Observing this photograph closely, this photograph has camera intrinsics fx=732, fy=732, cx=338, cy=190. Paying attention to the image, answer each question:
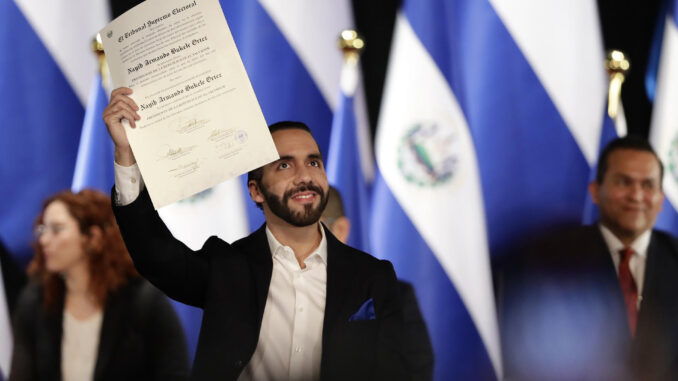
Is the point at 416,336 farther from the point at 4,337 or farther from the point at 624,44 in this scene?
the point at 624,44

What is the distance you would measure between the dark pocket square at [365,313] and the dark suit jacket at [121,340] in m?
1.21

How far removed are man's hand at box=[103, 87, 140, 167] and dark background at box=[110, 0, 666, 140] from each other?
2.11 metres

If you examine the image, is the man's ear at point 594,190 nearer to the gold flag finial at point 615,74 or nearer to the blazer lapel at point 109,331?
the gold flag finial at point 615,74

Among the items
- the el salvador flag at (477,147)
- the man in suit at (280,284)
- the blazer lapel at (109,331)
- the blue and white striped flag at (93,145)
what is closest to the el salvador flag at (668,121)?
the el salvador flag at (477,147)

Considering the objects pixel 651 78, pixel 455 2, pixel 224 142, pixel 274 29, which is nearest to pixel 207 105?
pixel 224 142

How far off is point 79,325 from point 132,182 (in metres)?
1.31

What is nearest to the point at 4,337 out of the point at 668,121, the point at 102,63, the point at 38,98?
the point at 38,98

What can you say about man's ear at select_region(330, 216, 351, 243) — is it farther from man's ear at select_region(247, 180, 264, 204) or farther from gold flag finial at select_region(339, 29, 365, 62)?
man's ear at select_region(247, 180, 264, 204)

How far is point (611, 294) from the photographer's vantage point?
2609 mm

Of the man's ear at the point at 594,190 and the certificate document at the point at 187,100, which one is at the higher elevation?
the certificate document at the point at 187,100

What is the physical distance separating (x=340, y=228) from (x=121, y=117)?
1.31 meters

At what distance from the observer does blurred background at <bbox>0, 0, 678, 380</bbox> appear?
116 inches

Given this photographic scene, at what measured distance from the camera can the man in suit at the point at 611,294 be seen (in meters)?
2.56

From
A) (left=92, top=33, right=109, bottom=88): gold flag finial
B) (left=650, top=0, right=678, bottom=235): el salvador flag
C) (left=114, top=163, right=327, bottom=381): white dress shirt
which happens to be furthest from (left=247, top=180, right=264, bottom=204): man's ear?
(left=650, top=0, right=678, bottom=235): el salvador flag
